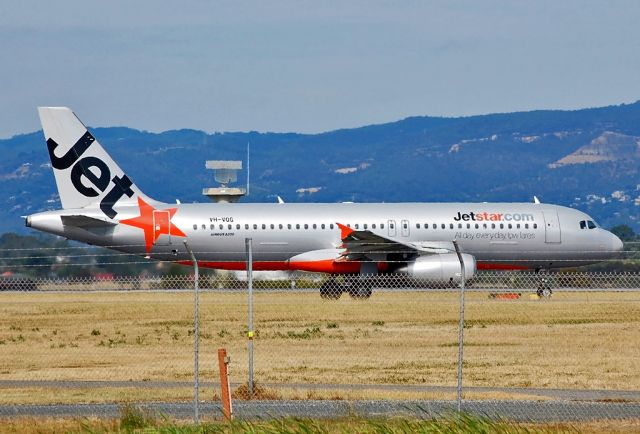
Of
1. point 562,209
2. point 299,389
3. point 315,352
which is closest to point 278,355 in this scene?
point 315,352

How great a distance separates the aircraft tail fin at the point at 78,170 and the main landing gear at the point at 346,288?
31.9ft

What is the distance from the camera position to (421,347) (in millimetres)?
33031

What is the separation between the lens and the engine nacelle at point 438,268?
4653 cm

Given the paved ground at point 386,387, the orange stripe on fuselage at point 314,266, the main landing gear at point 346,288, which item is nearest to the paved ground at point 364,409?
the paved ground at point 386,387

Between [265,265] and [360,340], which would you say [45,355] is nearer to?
[360,340]

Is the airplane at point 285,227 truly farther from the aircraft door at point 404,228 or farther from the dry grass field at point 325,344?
the dry grass field at point 325,344

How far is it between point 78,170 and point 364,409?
32.3m

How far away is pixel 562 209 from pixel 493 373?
1061 inches

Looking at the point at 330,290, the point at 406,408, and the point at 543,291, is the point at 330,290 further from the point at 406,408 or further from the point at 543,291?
the point at 406,408

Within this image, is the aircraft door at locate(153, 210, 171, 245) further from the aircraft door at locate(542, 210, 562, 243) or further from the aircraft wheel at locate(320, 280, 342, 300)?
the aircraft door at locate(542, 210, 562, 243)

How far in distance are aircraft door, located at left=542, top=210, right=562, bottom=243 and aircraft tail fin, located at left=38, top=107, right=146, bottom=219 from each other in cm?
1537

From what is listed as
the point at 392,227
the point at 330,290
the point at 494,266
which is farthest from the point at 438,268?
the point at 494,266

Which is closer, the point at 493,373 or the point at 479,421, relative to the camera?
the point at 479,421

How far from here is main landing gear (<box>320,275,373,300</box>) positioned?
4228 centimetres
